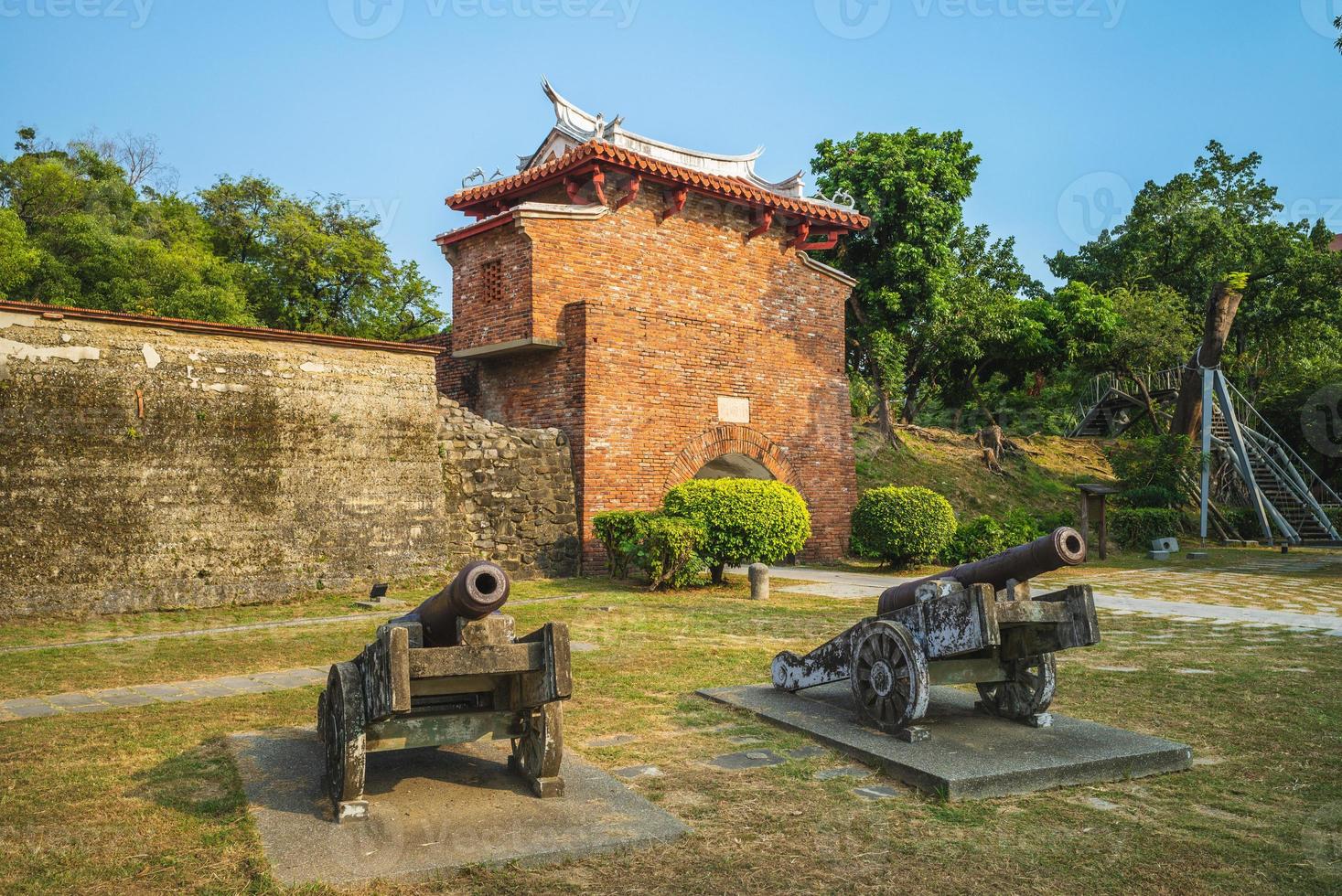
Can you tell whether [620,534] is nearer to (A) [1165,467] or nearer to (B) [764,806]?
(B) [764,806]

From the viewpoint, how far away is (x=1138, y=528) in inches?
852

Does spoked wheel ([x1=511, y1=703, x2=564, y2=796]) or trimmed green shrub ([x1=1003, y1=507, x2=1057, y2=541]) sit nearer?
spoked wheel ([x1=511, y1=703, x2=564, y2=796])

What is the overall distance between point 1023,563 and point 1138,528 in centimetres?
1890

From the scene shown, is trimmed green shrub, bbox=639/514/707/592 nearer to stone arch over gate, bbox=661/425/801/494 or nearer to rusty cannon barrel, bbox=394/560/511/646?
stone arch over gate, bbox=661/425/801/494

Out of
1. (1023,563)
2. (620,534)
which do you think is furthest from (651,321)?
(1023,563)

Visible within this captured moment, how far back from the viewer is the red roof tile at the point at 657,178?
15.5m

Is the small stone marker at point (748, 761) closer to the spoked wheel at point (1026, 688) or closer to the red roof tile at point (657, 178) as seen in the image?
the spoked wheel at point (1026, 688)

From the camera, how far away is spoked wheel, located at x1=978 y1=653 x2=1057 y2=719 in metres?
5.31

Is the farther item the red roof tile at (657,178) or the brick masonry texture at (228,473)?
the red roof tile at (657,178)

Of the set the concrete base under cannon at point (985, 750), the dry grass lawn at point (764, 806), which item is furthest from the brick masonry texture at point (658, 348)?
the concrete base under cannon at point (985, 750)

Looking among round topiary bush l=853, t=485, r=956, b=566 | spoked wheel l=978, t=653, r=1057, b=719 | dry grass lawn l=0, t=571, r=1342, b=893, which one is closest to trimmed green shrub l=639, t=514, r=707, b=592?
round topiary bush l=853, t=485, r=956, b=566

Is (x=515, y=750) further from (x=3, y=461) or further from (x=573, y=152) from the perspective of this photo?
(x=573, y=152)

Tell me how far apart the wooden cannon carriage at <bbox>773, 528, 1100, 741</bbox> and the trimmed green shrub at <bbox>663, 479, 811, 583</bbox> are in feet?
26.7

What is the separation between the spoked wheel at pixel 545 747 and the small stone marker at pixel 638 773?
1.60 ft
